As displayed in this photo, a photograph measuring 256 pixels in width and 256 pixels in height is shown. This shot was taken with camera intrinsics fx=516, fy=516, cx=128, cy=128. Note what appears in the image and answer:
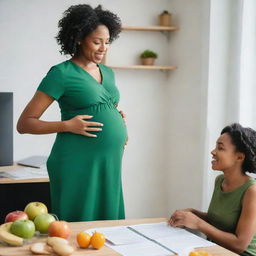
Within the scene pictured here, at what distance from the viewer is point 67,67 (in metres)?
2.33

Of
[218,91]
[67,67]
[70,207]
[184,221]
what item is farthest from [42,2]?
[184,221]

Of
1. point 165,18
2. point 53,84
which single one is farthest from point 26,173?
point 165,18

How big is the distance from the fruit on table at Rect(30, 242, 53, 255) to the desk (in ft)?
4.42

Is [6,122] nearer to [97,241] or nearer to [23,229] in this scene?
[23,229]

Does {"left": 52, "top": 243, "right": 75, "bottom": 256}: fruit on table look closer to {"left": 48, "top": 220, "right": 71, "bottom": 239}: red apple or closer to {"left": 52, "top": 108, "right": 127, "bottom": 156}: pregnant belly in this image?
{"left": 48, "top": 220, "right": 71, "bottom": 239}: red apple

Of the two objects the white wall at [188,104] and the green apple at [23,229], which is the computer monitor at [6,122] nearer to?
the white wall at [188,104]

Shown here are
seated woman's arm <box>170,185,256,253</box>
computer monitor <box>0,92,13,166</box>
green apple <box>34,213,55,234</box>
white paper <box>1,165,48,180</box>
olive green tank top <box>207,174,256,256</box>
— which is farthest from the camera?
computer monitor <box>0,92,13,166</box>

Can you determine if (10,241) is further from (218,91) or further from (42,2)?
(42,2)

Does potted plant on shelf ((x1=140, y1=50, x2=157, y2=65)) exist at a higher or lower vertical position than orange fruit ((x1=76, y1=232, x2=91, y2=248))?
higher

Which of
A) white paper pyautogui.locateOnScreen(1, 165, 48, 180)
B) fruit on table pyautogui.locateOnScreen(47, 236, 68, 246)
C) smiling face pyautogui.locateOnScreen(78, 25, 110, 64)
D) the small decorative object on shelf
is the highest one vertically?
the small decorative object on shelf

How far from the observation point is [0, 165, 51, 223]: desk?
303cm

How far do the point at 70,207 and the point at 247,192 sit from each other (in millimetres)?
821

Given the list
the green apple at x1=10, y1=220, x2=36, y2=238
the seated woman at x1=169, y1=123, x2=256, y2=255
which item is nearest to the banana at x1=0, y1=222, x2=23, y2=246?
the green apple at x1=10, y1=220, x2=36, y2=238

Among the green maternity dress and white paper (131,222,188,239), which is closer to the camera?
white paper (131,222,188,239)
